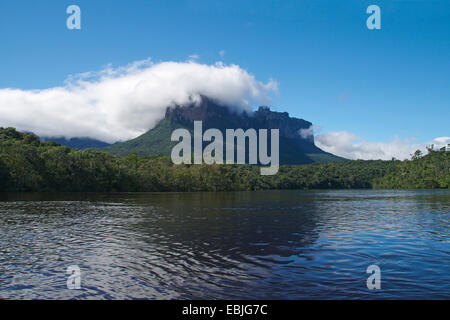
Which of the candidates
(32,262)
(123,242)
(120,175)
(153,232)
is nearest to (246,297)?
(32,262)

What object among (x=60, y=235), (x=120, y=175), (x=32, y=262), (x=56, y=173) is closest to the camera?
(x=32, y=262)

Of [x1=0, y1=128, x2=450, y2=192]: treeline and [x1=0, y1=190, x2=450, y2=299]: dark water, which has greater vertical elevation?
[x1=0, y1=128, x2=450, y2=192]: treeline

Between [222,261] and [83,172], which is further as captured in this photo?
[83,172]

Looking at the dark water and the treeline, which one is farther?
the treeline

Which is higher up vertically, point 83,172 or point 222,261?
point 83,172

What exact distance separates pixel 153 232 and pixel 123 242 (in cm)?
577

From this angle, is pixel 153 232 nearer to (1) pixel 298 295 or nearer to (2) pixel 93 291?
(2) pixel 93 291

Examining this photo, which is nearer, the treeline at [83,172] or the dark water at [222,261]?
the dark water at [222,261]

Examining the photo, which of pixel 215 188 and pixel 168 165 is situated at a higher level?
pixel 168 165

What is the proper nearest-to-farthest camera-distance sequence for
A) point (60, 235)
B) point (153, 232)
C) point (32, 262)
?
point (32, 262)
point (60, 235)
point (153, 232)

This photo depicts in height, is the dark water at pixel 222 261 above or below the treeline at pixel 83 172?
below

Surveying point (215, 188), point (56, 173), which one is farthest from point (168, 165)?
point (56, 173)
